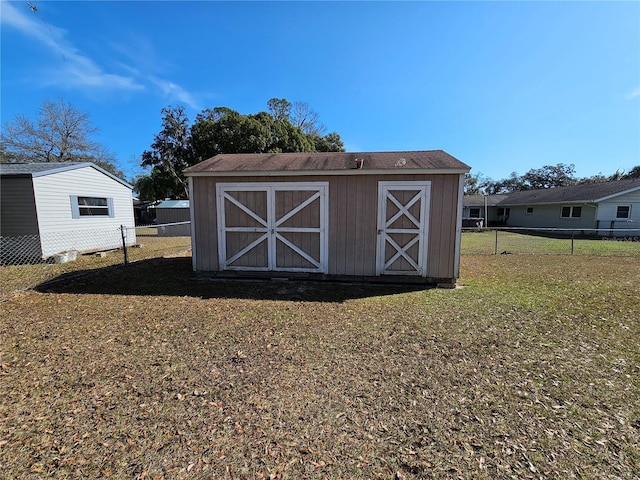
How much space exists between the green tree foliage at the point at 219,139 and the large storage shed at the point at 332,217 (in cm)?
1735

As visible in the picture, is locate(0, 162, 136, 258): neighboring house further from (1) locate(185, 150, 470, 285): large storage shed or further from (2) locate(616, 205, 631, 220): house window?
(2) locate(616, 205, 631, 220): house window

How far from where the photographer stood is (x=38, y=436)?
2.06 metres

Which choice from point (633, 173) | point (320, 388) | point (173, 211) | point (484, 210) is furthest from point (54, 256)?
point (633, 173)

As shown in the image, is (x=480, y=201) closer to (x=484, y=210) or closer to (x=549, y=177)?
(x=484, y=210)

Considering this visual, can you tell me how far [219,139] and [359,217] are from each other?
2064cm

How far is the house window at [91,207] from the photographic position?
10312mm

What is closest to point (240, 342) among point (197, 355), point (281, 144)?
point (197, 355)

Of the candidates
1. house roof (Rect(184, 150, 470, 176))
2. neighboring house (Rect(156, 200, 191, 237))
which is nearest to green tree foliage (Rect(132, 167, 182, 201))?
neighboring house (Rect(156, 200, 191, 237))

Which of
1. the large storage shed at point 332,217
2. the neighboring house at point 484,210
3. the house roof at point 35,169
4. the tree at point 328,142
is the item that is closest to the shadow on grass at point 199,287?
the large storage shed at point 332,217

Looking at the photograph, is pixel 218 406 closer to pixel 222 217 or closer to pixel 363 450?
pixel 363 450

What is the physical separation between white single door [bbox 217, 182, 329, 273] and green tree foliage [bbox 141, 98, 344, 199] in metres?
17.4

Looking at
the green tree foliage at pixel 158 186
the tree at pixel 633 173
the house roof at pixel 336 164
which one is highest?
the tree at pixel 633 173

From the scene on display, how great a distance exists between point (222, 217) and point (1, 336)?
150 inches

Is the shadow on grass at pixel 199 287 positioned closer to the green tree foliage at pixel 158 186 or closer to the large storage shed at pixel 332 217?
the large storage shed at pixel 332 217
